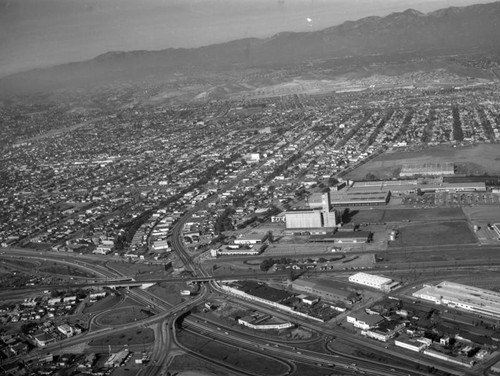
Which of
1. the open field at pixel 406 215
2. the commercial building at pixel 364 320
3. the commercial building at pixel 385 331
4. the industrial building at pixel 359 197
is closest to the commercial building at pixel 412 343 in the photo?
the commercial building at pixel 385 331

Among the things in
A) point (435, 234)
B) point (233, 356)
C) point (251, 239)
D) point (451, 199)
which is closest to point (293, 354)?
point (233, 356)

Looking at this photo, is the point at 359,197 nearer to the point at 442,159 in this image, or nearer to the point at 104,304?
the point at 442,159

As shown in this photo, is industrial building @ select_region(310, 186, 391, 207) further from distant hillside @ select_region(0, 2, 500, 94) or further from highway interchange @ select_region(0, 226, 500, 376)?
distant hillside @ select_region(0, 2, 500, 94)

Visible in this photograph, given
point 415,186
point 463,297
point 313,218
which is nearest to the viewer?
point 463,297

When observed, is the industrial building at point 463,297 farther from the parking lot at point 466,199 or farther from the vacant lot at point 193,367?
the parking lot at point 466,199

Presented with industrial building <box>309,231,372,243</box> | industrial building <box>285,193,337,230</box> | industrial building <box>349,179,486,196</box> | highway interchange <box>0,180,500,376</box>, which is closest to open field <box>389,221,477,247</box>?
highway interchange <box>0,180,500,376</box>
